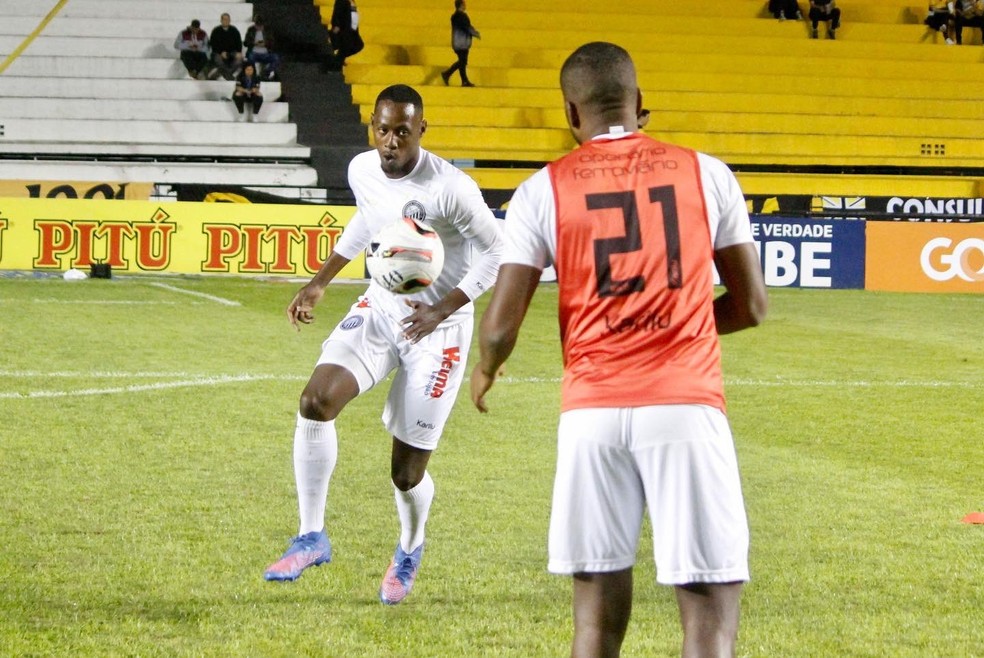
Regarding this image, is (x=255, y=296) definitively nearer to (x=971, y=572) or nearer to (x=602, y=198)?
(x=971, y=572)

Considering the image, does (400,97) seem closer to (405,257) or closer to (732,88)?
(405,257)

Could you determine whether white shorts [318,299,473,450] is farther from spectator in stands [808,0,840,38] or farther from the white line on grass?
spectator in stands [808,0,840,38]

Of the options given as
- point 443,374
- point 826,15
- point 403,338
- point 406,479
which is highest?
point 826,15

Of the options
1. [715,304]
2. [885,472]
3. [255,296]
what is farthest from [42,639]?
[255,296]

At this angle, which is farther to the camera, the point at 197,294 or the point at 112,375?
the point at 197,294

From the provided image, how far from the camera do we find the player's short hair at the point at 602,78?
3.29 metres

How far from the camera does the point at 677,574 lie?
3.19 meters

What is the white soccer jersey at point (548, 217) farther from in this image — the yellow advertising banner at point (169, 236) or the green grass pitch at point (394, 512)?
the yellow advertising banner at point (169, 236)

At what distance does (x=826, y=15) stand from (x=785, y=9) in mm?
1029

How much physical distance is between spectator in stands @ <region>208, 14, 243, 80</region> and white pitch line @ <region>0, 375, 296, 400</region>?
57.1 feet

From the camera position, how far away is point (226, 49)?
2777 centimetres

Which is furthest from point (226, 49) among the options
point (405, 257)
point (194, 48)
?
point (405, 257)

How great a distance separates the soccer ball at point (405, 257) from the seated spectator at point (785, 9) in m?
28.2

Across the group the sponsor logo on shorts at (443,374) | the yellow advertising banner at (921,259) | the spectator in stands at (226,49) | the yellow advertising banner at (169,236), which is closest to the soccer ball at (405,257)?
the sponsor logo on shorts at (443,374)
